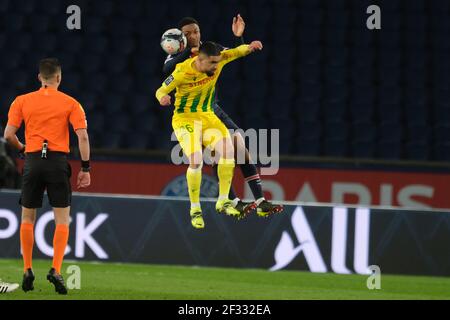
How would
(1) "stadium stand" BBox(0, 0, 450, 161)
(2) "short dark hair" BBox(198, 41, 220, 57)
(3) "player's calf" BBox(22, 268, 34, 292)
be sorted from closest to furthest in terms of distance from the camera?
(2) "short dark hair" BBox(198, 41, 220, 57) → (3) "player's calf" BBox(22, 268, 34, 292) → (1) "stadium stand" BBox(0, 0, 450, 161)

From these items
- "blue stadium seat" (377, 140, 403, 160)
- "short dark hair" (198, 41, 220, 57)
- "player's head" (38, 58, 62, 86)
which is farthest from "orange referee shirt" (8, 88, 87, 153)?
"blue stadium seat" (377, 140, 403, 160)

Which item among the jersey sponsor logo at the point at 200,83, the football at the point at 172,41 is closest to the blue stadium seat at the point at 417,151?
the jersey sponsor logo at the point at 200,83

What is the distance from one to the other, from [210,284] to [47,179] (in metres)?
2.91

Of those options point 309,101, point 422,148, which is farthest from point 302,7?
point 422,148

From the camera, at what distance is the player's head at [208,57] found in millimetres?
9703

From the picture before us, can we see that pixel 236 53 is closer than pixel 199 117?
Yes

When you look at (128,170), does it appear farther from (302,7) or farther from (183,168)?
(302,7)

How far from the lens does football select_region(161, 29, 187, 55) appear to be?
31.3ft

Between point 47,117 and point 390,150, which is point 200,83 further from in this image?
point 390,150

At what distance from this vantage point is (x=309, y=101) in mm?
16906

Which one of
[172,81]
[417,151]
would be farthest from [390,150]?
[172,81]

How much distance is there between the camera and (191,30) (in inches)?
387

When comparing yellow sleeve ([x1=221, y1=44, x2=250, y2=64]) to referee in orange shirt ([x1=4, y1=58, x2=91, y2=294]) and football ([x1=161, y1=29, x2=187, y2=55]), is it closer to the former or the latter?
football ([x1=161, y1=29, x2=187, y2=55])

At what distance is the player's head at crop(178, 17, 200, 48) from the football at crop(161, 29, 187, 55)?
170mm
